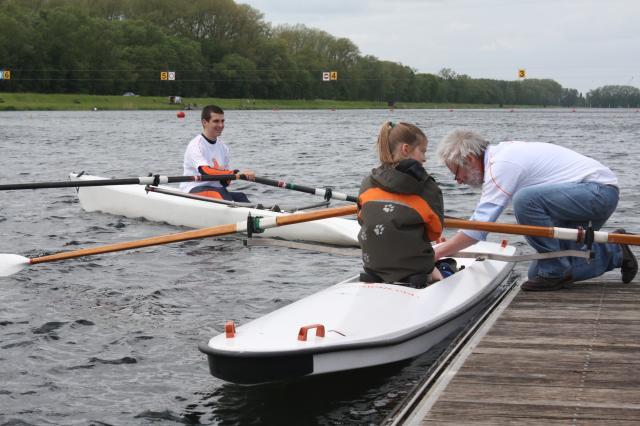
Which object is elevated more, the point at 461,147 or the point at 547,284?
the point at 461,147

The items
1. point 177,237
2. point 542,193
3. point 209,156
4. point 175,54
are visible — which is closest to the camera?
point 542,193

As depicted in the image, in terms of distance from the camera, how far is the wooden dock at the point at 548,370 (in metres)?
4.80

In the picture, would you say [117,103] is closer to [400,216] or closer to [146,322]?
[146,322]

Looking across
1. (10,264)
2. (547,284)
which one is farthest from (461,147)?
(10,264)

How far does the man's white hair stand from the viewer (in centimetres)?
709

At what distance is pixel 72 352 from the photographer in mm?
7590

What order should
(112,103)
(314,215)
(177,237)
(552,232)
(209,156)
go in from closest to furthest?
(552,232)
(314,215)
(177,237)
(209,156)
(112,103)

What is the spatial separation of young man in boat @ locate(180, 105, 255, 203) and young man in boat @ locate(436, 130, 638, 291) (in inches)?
226

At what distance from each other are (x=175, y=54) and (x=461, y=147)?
136708mm

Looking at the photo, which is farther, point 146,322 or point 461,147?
point 146,322

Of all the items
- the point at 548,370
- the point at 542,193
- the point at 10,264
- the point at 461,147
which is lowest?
the point at 10,264

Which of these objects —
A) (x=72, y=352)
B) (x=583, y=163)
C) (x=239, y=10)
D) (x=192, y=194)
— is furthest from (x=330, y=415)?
(x=239, y=10)

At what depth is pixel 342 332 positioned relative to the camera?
19.1 ft

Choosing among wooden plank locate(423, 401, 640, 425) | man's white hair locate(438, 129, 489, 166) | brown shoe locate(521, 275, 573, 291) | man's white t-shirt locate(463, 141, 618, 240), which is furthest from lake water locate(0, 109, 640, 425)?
man's white hair locate(438, 129, 489, 166)
